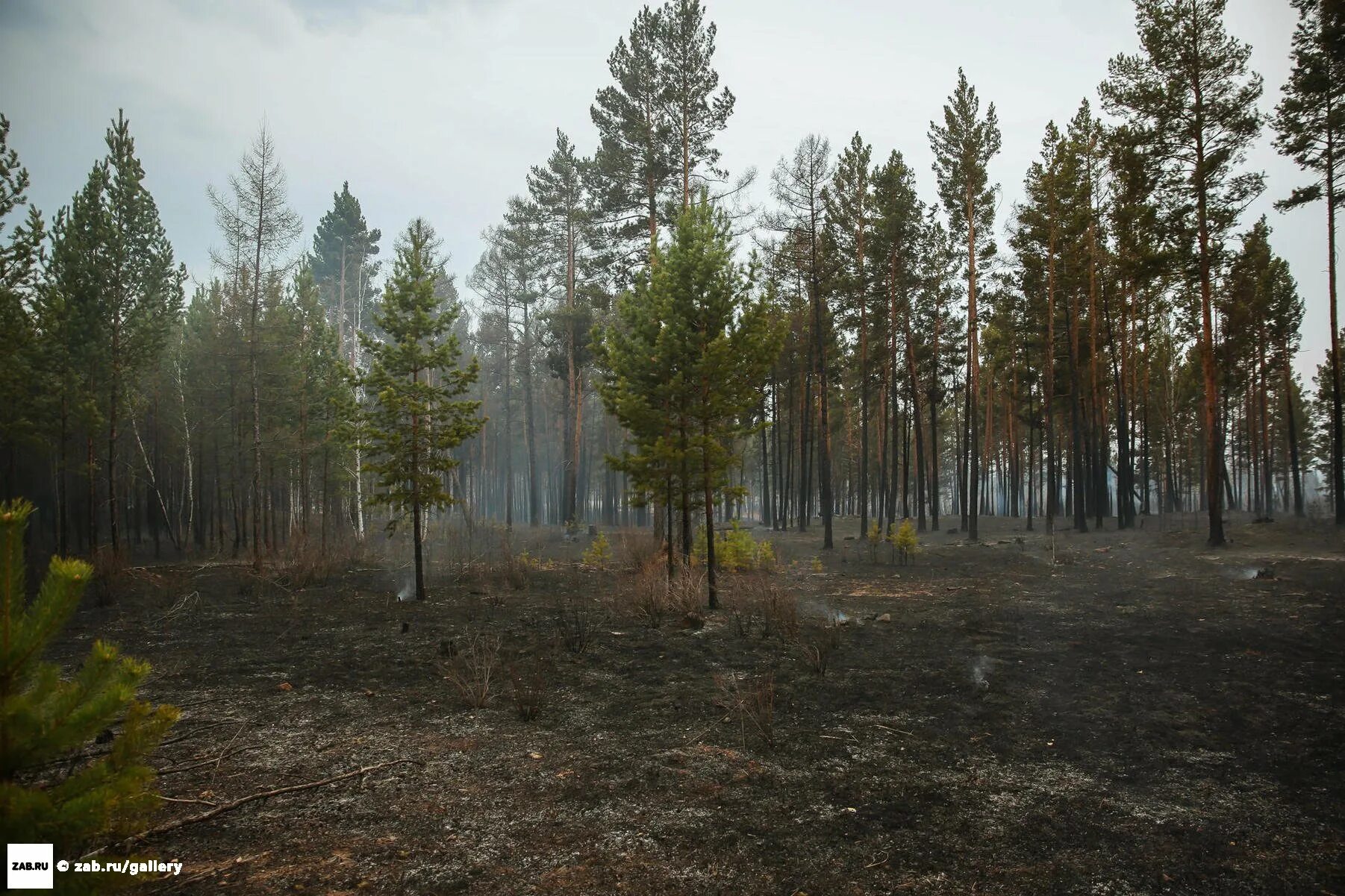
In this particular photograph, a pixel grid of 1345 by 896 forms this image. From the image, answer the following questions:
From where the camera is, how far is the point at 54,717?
2180 millimetres

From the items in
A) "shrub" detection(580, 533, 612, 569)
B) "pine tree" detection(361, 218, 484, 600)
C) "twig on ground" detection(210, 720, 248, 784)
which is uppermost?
"pine tree" detection(361, 218, 484, 600)

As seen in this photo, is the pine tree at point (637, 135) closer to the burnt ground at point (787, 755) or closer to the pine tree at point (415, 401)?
the pine tree at point (415, 401)

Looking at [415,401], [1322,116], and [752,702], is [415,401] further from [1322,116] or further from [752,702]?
[1322,116]

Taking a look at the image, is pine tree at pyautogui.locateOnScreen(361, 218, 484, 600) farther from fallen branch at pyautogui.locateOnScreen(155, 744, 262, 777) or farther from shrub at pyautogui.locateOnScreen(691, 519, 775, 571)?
fallen branch at pyautogui.locateOnScreen(155, 744, 262, 777)

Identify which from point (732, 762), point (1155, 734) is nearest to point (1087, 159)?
point (1155, 734)

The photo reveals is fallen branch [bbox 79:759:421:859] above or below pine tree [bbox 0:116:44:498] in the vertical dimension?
below

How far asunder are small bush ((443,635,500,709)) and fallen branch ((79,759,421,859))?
1.47 m

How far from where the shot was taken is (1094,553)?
63.6 ft

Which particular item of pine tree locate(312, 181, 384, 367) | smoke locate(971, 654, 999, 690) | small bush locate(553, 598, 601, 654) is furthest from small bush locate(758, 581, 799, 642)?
pine tree locate(312, 181, 384, 367)

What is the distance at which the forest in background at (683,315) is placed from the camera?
547 inches

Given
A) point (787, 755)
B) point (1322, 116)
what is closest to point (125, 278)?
point (787, 755)

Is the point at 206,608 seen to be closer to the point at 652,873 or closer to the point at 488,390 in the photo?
the point at 652,873

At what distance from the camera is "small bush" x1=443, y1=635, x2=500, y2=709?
6.76 m

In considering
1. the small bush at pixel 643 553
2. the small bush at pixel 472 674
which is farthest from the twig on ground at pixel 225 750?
the small bush at pixel 643 553
